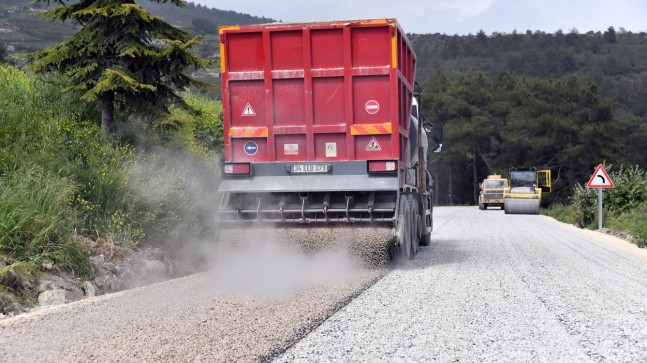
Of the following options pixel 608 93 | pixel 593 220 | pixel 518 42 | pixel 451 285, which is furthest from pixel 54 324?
pixel 518 42

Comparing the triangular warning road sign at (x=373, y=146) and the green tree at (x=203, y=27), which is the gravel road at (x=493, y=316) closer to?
the triangular warning road sign at (x=373, y=146)

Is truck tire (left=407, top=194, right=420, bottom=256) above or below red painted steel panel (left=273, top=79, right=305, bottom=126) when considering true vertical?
below

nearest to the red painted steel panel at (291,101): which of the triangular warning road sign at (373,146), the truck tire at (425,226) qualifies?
the triangular warning road sign at (373,146)

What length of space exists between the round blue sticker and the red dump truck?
0.01 metres

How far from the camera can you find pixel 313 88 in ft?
34.5

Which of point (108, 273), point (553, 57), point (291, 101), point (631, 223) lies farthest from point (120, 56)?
point (553, 57)

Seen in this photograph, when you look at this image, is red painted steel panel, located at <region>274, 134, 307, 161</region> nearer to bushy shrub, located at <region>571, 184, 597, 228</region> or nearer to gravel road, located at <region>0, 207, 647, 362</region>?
gravel road, located at <region>0, 207, 647, 362</region>

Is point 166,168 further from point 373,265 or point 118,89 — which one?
point 373,265

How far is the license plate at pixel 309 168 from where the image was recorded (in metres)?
10.3

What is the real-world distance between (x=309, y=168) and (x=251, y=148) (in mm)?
954

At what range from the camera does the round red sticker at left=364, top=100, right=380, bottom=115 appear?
1039 cm

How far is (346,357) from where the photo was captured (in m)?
5.06

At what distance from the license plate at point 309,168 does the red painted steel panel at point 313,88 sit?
0.18m

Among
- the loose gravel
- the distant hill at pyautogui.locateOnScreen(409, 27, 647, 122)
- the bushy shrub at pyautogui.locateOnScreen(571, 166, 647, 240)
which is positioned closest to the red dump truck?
the loose gravel
